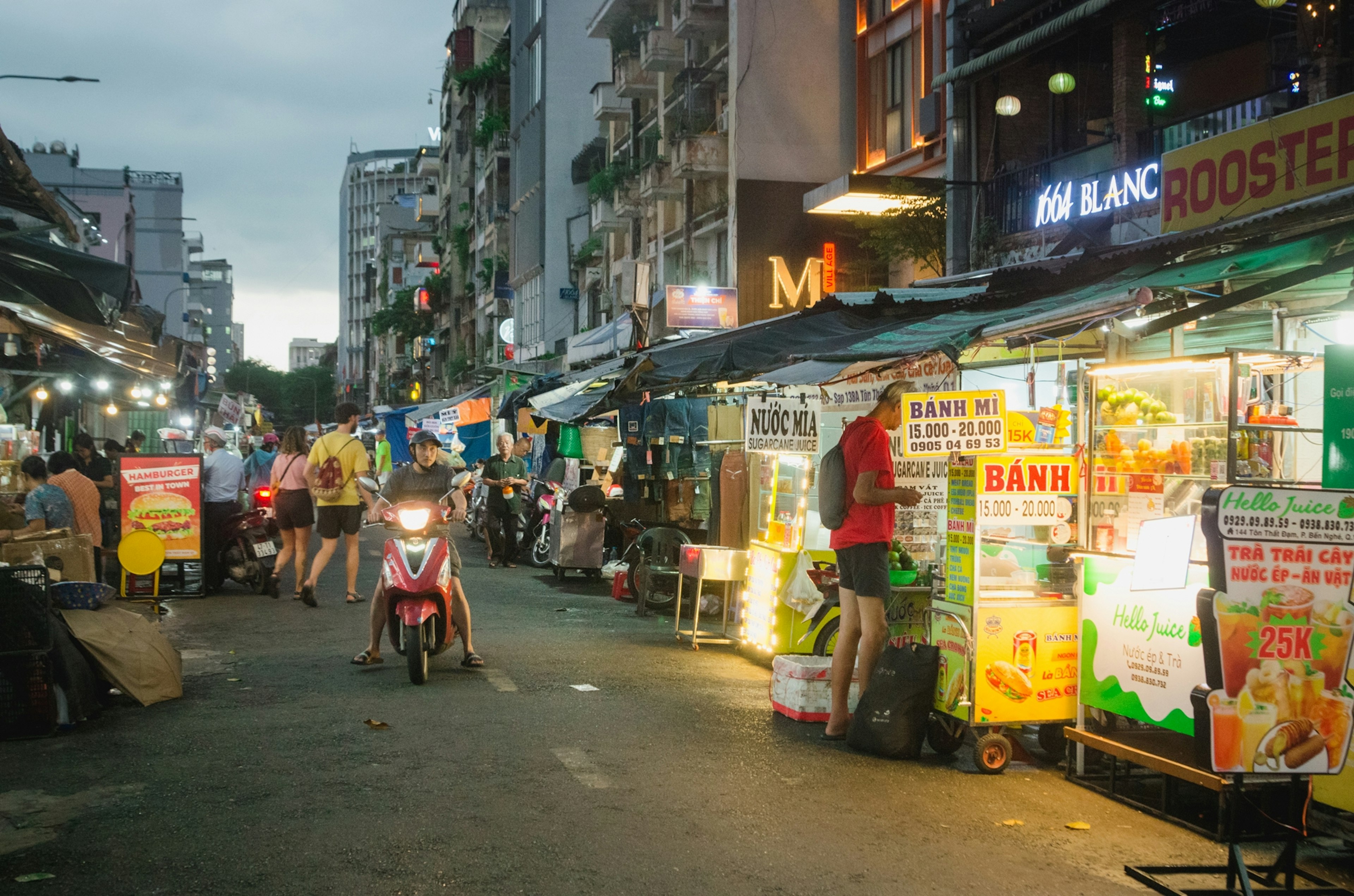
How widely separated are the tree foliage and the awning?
6.42 ft

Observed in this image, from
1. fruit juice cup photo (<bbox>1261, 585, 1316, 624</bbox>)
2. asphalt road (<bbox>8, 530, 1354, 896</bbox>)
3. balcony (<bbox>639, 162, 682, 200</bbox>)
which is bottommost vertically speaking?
asphalt road (<bbox>8, 530, 1354, 896</bbox>)

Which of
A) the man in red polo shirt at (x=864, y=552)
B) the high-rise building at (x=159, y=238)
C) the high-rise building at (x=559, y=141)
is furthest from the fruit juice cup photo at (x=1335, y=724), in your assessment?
the high-rise building at (x=159, y=238)

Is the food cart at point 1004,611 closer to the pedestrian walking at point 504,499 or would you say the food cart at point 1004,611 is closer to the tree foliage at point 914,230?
the pedestrian walking at point 504,499

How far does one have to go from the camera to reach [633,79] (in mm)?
35656

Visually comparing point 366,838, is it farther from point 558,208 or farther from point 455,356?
point 455,356

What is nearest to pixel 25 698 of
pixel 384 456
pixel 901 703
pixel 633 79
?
pixel 901 703

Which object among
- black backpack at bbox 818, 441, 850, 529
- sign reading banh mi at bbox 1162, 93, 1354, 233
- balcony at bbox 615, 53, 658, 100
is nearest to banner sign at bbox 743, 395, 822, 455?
black backpack at bbox 818, 441, 850, 529

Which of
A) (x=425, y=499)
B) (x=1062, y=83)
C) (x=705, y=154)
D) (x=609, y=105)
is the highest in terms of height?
(x=609, y=105)

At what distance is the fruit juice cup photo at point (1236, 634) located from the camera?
17.0ft

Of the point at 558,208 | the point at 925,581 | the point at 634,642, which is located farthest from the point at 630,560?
the point at 558,208

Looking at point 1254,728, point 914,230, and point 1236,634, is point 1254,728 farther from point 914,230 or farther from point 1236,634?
point 914,230

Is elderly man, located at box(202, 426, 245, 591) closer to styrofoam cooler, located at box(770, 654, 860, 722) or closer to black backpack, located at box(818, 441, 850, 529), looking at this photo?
styrofoam cooler, located at box(770, 654, 860, 722)

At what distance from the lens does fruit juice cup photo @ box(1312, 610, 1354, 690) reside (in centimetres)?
525

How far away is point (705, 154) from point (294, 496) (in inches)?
706
